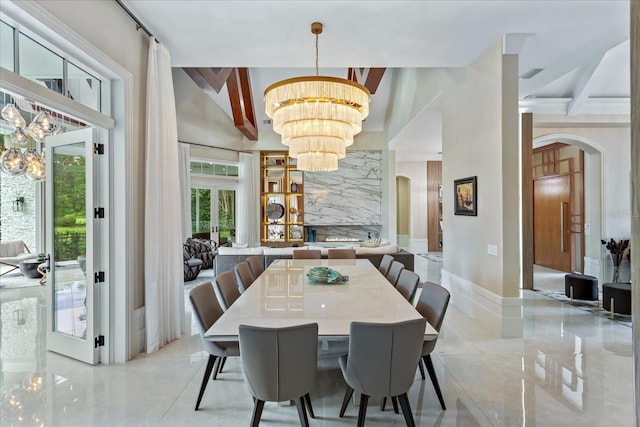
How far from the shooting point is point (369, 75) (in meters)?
6.69

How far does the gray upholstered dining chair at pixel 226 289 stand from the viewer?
2811 mm

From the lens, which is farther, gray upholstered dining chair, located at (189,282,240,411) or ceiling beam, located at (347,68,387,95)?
ceiling beam, located at (347,68,387,95)

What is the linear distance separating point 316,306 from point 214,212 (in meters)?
6.86

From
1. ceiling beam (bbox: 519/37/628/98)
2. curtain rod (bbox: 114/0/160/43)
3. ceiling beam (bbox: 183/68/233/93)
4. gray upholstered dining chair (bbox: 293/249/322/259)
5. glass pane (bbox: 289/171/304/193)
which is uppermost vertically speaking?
ceiling beam (bbox: 183/68/233/93)

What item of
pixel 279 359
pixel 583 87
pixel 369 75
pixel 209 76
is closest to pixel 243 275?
pixel 279 359

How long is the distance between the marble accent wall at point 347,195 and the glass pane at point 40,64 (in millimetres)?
7051

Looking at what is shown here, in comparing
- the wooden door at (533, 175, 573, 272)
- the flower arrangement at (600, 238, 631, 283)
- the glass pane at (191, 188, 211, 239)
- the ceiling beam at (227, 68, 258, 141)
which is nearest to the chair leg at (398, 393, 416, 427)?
the flower arrangement at (600, 238, 631, 283)

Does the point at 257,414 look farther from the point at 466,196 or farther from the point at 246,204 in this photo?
the point at 246,204

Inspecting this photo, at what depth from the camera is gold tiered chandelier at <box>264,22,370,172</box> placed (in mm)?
3010

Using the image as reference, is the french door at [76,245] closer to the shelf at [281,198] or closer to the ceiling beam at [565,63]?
the ceiling beam at [565,63]

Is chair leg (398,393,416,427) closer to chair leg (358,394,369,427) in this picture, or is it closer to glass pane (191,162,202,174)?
chair leg (358,394,369,427)

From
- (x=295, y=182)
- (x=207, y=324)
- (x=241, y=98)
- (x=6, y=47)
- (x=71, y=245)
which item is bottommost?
(x=207, y=324)

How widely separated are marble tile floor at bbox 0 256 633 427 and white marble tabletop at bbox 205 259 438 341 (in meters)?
0.66

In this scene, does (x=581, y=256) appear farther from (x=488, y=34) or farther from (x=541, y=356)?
(x=488, y=34)
